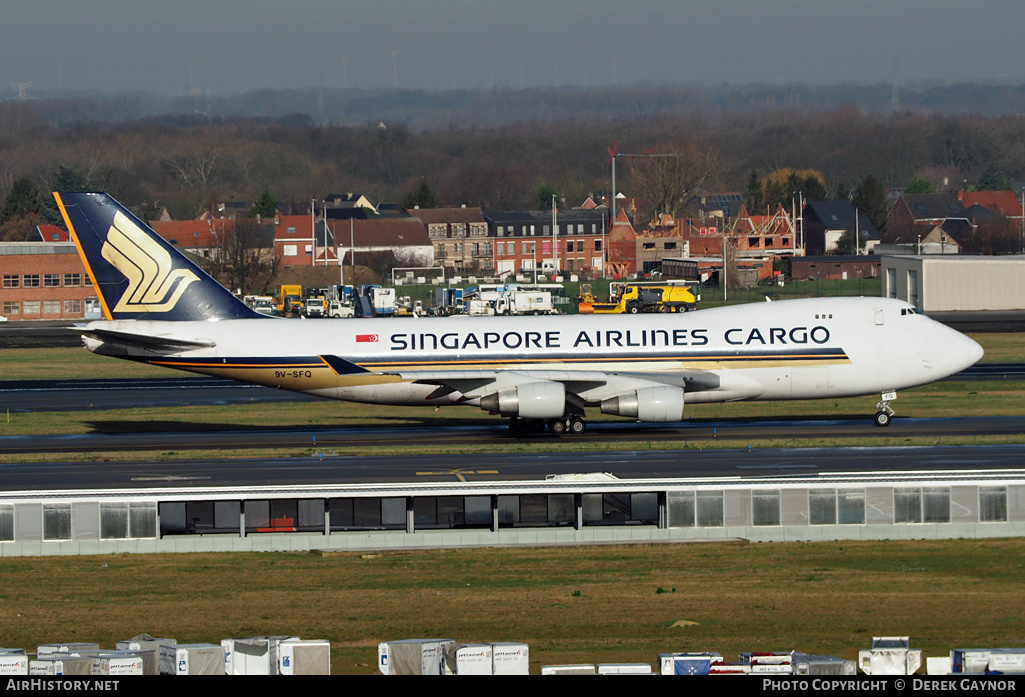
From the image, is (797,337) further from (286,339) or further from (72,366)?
(72,366)

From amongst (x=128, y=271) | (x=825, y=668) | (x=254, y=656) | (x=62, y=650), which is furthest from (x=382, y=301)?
(x=825, y=668)

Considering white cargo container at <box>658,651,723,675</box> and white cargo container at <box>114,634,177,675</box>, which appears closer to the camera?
white cargo container at <box>658,651,723,675</box>

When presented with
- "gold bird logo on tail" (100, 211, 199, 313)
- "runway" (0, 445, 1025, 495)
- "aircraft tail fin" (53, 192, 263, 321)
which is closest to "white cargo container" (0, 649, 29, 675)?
"runway" (0, 445, 1025, 495)

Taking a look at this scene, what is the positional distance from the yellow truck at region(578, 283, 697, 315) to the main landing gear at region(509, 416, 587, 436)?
71.6 meters

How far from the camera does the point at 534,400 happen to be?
52.5m

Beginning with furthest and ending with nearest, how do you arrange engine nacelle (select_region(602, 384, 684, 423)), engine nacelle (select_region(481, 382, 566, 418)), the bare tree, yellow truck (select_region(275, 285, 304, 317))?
the bare tree < yellow truck (select_region(275, 285, 304, 317)) < engine nacelle (select_region(481, 382, 566, 418)) < engine nacelle (select_region(602, 384, 684, 423))

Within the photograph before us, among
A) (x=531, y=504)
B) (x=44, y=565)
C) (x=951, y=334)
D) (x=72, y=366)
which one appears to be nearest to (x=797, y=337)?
(x=951, y=334)

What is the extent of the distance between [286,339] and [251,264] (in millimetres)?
116122

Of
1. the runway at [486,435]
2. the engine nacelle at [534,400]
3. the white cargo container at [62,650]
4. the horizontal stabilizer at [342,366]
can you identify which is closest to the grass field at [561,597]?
the white cargo container at [62,650]

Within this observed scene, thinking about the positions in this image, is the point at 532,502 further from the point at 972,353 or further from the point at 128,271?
the point at 972,353

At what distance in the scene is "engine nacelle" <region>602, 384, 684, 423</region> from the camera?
5206cm

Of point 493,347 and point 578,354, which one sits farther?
point 493,347

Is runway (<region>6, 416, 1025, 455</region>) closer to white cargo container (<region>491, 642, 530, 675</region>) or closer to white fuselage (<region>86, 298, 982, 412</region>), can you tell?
white fuselage (<region>86, 298, 982, 412</region>)

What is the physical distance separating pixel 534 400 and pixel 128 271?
19623 millimetres
